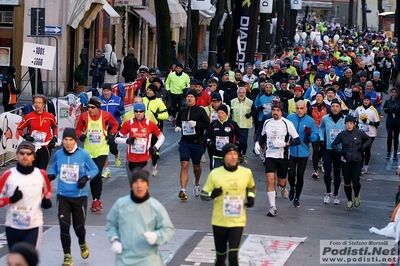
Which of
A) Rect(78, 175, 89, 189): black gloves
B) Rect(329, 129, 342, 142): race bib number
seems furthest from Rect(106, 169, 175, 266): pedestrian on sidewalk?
Rect(329, 129, 342, 142): race bib number

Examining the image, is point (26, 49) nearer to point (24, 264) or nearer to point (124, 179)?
point (124, 179)

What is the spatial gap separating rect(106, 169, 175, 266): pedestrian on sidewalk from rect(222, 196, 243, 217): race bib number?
1.85 meters

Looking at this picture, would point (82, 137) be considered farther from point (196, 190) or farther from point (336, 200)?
point (336, 200)

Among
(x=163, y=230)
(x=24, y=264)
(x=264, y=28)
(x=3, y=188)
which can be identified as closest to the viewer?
(x=24, y=264)

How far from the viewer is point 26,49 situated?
22.3 meters

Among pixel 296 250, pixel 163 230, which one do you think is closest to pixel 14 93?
pixel 296 250

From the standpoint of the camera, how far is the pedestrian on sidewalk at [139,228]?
29.9 feet

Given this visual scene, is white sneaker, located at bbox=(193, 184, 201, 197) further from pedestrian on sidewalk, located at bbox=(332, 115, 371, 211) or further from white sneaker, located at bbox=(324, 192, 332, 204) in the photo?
pedestrian on sidewalk, located at bbox=(332, 115, 371, 211)

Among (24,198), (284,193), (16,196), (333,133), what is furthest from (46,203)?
(333,133)

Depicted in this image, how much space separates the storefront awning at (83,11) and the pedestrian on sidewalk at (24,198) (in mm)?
23829

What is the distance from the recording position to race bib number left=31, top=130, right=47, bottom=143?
15547 millimetres

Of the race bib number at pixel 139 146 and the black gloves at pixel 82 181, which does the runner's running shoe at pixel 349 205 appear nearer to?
the race bib number at pixel 139 146

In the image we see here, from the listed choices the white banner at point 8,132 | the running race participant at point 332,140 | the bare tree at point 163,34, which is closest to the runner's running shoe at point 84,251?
the running race participant at point 332,140

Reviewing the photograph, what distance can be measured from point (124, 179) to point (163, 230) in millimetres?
10103
